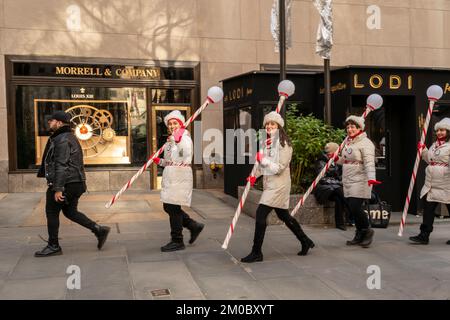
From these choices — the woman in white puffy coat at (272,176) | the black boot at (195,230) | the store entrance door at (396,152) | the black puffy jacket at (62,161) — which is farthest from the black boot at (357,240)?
the black puffy jacket at (62,161)

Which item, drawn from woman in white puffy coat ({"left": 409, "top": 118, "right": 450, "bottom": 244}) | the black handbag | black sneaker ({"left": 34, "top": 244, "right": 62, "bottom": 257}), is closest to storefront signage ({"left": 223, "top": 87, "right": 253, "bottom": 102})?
the black handbag

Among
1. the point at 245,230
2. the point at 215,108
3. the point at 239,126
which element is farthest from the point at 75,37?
the point at 245,230

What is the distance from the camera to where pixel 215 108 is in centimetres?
1367

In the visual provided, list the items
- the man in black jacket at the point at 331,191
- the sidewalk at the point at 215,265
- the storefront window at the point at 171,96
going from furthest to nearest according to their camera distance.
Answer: the storefront window at the point at 171,96, the man in black jacket at the point at 331,191, the sidewalk at the point at 215,265

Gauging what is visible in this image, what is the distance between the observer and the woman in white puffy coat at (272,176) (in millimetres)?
6020

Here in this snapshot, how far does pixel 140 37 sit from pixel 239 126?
3.73 meters

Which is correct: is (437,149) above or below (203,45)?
below

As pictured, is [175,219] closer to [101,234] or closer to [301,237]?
[101,234]

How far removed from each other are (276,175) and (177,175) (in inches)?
48.3

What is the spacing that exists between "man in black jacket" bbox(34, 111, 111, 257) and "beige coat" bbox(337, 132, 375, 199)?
3.23m

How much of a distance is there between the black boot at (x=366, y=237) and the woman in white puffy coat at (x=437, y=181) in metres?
0.73

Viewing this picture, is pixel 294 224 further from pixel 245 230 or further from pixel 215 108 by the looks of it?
pixel 215 108

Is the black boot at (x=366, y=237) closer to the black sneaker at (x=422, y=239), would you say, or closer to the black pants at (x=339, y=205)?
the black sneaker at (x=422, y=239)

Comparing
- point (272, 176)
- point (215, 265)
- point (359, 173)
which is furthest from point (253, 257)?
point (359, 173)
